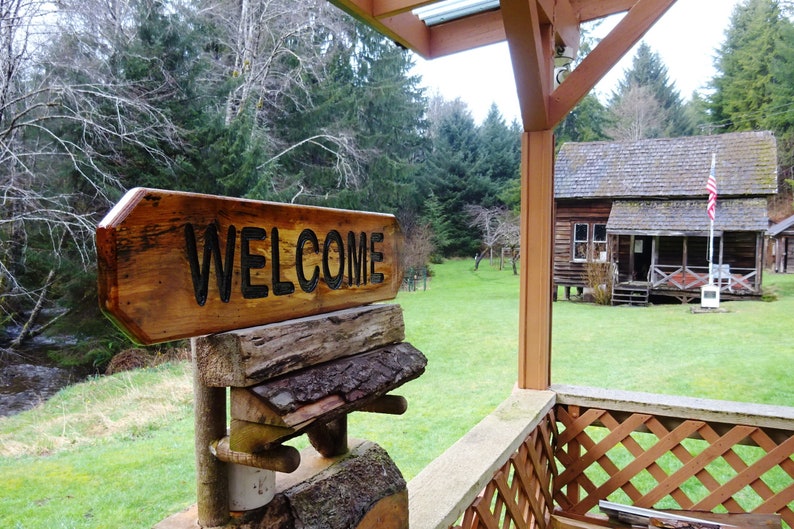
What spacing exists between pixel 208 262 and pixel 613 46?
1829mm

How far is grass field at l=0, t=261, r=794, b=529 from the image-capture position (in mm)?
3291

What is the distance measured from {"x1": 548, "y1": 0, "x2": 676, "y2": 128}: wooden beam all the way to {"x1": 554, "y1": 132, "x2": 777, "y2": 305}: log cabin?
36.1 ft

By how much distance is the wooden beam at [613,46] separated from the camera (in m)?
1.83

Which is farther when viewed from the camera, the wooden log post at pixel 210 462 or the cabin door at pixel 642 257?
the cabin door at pixel 642 257

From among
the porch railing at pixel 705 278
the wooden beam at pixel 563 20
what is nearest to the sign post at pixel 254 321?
the wooden beam at pixel 563 20

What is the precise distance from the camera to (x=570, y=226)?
1363 cm

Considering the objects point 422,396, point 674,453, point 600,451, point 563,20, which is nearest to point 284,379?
point 600,451

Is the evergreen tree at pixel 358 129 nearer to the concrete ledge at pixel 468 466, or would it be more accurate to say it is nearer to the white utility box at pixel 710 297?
the white utility box at pixel 710 297

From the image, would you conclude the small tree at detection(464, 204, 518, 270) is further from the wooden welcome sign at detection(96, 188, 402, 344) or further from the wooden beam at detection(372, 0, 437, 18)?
the wooden welcome sign at detection(96, 188, 402, 344)

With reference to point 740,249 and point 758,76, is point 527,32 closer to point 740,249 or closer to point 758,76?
point 740,249

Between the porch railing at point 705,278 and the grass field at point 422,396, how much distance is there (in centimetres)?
133

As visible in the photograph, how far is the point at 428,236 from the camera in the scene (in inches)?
704

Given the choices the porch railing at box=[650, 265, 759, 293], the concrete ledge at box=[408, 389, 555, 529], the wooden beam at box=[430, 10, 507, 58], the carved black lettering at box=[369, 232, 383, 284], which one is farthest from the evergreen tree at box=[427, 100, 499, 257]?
the carved black lettering at box=[369, 232, 383, 284]

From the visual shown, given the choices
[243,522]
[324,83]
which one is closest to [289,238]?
[243,522]
